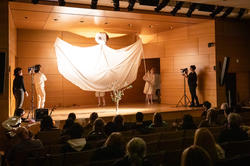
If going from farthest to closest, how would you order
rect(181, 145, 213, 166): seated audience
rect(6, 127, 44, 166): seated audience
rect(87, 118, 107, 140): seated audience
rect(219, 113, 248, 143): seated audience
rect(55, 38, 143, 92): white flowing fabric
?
rect(55, 38, 143, 92): white flowing fabric
rect(87, 118, 107, 140): seated audience
rect(219, 113, 248, 143): seated audience
rect(6, 127, 44, 166): seated audience
rect(181, 145, 213, 166): seated audience

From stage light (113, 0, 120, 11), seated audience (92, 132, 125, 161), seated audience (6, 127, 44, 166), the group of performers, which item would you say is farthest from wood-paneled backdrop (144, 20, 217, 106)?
seated audience (6, 127, 44, 166)

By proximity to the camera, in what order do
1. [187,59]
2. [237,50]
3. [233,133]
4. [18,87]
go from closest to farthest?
[233,133] → [18,87] → [237,50] → [187,59]

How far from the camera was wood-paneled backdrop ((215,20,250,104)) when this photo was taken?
1100 centimetres

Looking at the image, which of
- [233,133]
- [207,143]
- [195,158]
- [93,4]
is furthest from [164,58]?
[195,158]

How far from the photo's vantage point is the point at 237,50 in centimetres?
1157

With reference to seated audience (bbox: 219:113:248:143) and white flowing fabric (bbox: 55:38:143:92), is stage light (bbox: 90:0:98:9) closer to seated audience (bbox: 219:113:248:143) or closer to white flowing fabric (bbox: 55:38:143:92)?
white flowing fabric (bbox: 55:38:143:92)

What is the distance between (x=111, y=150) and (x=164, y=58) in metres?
10.4

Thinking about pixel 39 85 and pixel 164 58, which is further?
pixel 164 58

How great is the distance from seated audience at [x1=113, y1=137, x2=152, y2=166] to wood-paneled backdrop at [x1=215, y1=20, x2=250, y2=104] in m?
8.92

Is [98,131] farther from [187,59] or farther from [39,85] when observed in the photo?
[187,59]

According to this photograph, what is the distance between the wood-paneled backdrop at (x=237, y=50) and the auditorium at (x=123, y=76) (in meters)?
0.04

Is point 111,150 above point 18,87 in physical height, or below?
below

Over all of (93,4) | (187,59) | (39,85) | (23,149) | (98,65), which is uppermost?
(93,4)

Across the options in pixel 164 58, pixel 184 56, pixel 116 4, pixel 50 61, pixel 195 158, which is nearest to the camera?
pixel 195 158
